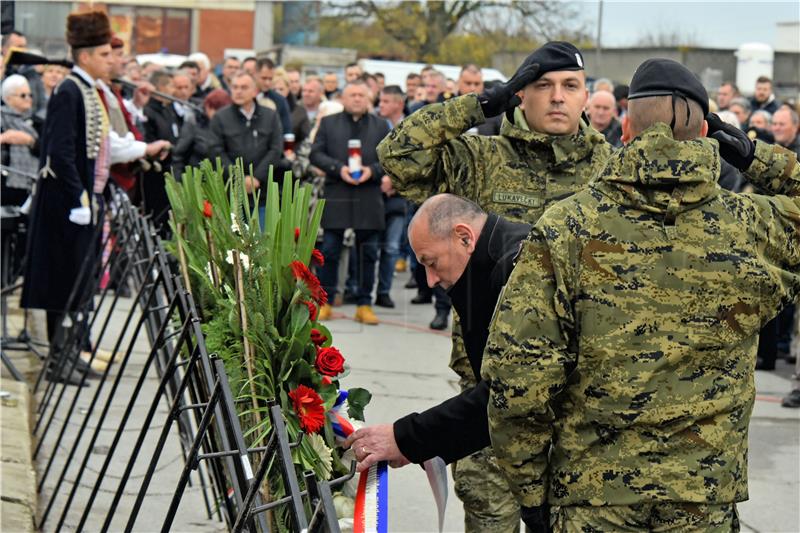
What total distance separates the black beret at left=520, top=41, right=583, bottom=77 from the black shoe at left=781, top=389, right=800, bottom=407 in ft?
15.8

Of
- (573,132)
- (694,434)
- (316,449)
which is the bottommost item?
(316,449)

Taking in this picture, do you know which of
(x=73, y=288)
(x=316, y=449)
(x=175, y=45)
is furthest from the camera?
(x=175, y=45)

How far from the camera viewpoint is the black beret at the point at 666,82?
3.08 metres

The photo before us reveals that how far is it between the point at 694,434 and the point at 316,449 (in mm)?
1106

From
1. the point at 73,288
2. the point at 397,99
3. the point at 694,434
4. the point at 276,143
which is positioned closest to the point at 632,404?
the point at 694,434

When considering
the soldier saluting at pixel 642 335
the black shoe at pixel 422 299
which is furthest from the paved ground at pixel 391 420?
the soldier saluting at pixel 642 335

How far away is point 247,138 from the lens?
10359 mm

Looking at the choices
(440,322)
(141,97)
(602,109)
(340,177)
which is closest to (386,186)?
(340,177)

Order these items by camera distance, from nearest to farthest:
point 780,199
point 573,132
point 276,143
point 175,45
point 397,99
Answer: point 780,199, point 573,132, point 276,143, point 397,99, point 175,45

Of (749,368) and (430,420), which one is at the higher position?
(749,368)

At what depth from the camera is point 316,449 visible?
350cm

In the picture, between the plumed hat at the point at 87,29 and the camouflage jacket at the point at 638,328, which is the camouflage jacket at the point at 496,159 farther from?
the plumed hat at the point at 87,29

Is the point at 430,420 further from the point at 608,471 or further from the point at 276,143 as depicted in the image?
the point at 276,143

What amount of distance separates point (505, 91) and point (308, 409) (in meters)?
1.46
